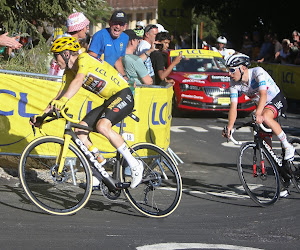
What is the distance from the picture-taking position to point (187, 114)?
63.7 ft

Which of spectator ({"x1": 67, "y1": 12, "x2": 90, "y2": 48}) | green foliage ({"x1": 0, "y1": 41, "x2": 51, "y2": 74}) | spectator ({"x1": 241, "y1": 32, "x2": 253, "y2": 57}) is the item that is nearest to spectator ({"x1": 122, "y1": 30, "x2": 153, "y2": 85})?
spectator ({"x1": 67, "y1": 12, "x2": 90, "y2": 48})

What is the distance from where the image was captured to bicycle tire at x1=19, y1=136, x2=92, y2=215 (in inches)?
301

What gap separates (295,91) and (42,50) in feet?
34.6

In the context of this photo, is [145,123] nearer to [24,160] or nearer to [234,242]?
[24,160]

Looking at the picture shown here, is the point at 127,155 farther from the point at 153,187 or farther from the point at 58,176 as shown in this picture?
the point at 58,176

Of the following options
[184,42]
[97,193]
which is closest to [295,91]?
[184,42]

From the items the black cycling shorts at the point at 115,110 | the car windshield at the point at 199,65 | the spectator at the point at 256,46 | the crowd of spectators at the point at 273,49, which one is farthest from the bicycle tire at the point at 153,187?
the spectator at the point at 256,46

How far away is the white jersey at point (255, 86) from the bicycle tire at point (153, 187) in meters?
1.61

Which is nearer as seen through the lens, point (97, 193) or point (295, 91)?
point (97, 193)

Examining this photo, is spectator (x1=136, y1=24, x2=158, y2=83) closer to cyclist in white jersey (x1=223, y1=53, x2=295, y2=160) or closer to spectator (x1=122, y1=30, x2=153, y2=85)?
spectator (x1=122, y1=30, x2=153, y2=85)

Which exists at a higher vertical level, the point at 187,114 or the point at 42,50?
the point at 42,50

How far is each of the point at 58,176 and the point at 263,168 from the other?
274 cm

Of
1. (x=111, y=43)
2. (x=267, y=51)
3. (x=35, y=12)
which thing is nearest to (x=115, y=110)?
(x=111, y=43)

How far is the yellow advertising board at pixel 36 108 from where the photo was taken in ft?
32.3
